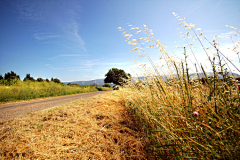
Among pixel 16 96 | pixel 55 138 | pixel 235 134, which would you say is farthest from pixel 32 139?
pixel 16 96

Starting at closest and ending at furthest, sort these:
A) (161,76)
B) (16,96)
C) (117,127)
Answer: (161,76) < (117,127) < (16,96)

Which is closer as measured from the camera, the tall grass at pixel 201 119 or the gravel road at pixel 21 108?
the tall grass at pixel 201 119

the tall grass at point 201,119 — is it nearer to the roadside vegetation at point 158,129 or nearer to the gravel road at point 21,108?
the roadside vegetation at point 158,129

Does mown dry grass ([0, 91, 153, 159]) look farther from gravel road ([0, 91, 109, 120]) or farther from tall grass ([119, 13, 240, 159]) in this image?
gravel road ([0, 91, 109, 120])

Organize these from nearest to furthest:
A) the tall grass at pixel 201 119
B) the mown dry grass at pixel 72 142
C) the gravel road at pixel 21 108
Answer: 1. the tall grass at pixel 201 119
2. the mown dry grass at pixel 72 142
3. the gravel road at pixel 21 108

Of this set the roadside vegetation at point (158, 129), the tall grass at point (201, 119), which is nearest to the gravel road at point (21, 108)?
the roadside vegetation at point (158, 129)

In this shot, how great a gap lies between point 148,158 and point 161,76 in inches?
47.3

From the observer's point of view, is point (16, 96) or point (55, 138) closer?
point (55, 138)

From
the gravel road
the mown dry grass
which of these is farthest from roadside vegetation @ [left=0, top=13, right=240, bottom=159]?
the gravel road

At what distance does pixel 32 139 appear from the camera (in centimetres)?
155

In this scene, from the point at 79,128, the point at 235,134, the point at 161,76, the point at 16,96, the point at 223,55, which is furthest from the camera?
the point at 16,96

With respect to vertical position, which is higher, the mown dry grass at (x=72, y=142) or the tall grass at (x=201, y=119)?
the tall grass at (x=201, y=119)

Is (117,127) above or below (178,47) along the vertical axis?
below

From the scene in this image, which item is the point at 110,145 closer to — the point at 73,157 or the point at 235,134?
the point at 73,157
